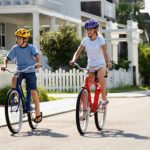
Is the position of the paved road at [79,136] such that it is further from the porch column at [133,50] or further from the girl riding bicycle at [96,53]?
the porch column at [133,50]

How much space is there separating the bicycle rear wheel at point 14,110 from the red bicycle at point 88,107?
118cm

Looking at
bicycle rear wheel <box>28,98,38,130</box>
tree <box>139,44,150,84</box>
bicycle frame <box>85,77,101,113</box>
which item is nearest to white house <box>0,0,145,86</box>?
tree <box>139,44,150,84</box>

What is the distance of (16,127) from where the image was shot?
11266 mm

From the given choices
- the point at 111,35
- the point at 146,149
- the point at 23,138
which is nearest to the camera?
the point at 146,149

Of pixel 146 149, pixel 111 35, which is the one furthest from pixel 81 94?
Answer: pixel 111 35

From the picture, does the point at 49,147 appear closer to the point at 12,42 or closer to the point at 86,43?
the point at 86,43

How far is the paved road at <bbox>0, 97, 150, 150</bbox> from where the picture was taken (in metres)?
9.46

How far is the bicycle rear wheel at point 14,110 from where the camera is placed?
11.1m

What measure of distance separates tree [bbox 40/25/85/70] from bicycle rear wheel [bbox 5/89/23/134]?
2023 centimetres

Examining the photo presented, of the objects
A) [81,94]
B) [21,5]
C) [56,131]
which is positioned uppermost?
[21,5]

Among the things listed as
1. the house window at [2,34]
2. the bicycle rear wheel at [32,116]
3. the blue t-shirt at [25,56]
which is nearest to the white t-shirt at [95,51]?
the blue t-shirt at [25,56]

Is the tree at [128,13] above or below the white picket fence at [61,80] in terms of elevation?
above

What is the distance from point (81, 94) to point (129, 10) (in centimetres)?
6677

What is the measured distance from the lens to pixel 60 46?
104ft
